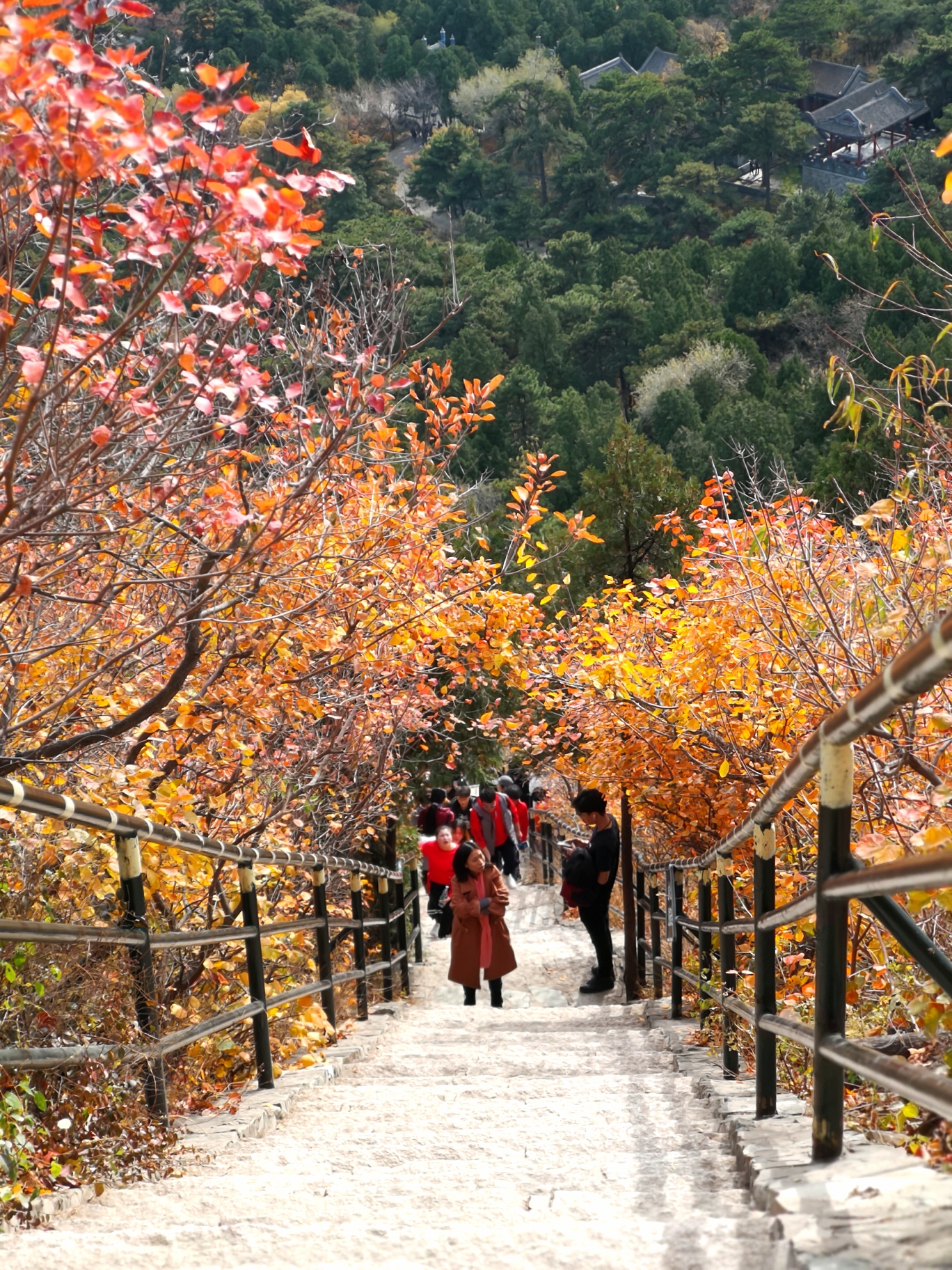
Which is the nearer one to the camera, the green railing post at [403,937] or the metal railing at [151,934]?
the metal railing at [151,934]

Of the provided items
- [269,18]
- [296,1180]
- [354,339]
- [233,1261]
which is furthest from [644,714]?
[269,18]

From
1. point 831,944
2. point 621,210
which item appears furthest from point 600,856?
point 621,210

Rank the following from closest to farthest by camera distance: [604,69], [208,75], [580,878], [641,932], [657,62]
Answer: [208,75]
[580,878]
[641,932]
[657,62]
[604,69]

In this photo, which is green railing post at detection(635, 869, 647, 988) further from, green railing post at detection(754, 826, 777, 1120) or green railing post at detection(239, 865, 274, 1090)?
green railing post at detection(754, 826, 777, 1120)

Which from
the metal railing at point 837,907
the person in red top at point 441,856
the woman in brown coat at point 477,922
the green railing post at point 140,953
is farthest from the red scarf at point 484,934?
the green railing post at point 140,953

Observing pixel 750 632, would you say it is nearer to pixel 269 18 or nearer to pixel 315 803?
pixel 315 803

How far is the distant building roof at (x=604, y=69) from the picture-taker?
80.2 m

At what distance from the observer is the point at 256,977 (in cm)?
480

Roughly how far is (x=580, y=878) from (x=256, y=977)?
4.41 meters

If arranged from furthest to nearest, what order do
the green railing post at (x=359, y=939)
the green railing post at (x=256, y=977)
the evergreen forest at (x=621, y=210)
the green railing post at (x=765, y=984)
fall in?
the evergreen forest at (x=621, y=210)
the green railing post at (x=359, y=939)
the green railing post at (x=256, y=977)
the green railing post at (x=765, y=984)

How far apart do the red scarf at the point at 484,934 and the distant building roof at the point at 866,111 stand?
59.2m

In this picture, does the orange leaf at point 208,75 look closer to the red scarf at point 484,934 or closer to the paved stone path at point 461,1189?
the paved stone path at point 461,1189

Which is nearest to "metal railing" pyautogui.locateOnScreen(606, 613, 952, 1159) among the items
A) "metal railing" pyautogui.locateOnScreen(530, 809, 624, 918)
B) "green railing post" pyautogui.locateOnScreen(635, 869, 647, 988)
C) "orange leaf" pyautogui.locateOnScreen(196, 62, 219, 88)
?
"orange leaf" pyautogui.locateOnScreen(196, 62, 219, 88)

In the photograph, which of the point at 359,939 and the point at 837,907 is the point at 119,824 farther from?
the point at 359,939
